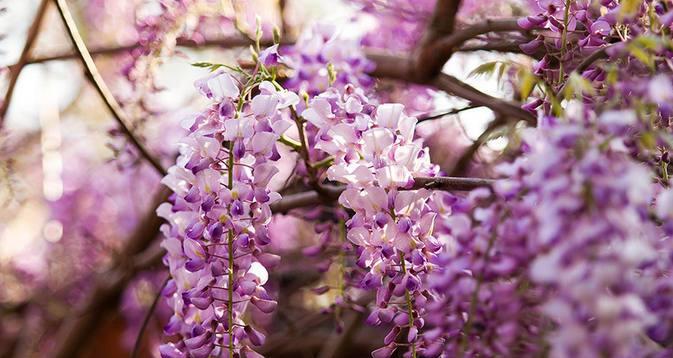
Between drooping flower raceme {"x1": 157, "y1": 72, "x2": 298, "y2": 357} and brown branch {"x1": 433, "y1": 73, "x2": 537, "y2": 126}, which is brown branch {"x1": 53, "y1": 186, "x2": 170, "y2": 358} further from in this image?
drooping flower raceme {"x1": 157, "y1": 72, "x2": 298, "y2": 357}

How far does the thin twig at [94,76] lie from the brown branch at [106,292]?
1.07ft

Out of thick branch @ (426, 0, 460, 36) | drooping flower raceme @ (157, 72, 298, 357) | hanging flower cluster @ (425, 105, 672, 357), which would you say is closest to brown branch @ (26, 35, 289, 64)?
thick branch @ (426, 0, 460, 36)

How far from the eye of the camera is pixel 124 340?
2400mm

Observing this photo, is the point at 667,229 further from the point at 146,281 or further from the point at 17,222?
the point at 17,222

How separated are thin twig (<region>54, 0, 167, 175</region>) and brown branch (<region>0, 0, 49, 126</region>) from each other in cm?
16

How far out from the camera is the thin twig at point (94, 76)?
1065mm

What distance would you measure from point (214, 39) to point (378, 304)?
0.88 meters

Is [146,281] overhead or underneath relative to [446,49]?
underneath

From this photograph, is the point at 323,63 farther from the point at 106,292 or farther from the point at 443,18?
the point at 106,292

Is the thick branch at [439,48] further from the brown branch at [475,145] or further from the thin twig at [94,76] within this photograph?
the thin twig at [94,76]

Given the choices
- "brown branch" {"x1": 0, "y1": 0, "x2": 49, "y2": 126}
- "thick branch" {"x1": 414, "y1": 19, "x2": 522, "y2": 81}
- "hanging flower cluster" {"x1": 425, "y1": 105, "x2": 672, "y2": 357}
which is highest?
"hanging flower cluster" {"x1": 425, "y1": 105, "x2": 672, "y2": 357}

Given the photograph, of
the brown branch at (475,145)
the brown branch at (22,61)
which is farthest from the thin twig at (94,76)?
the brown branch at (475,145)

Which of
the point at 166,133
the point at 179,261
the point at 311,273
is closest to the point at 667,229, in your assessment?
the point at 179,261

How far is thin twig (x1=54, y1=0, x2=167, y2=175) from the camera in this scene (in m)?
1.07
